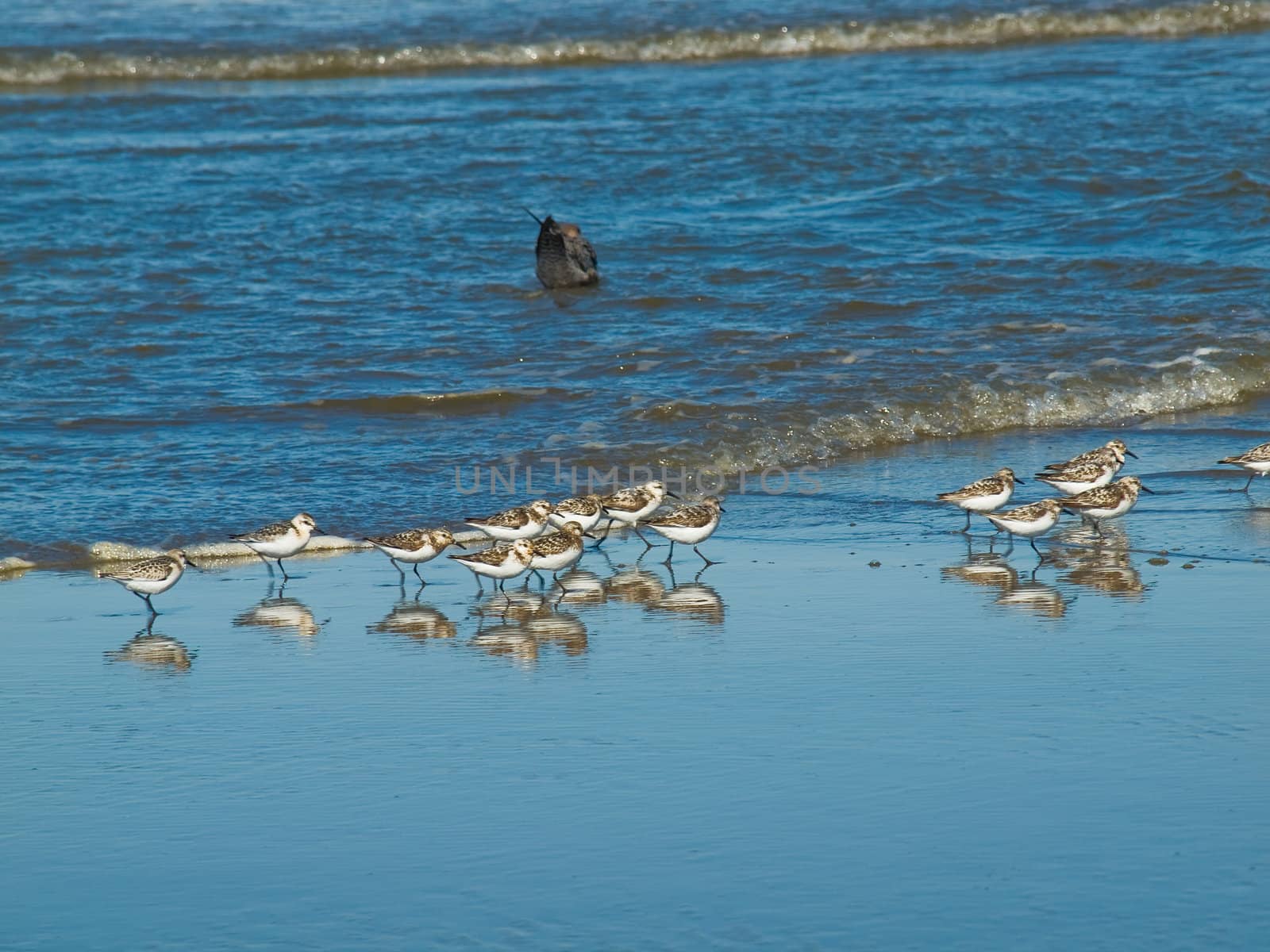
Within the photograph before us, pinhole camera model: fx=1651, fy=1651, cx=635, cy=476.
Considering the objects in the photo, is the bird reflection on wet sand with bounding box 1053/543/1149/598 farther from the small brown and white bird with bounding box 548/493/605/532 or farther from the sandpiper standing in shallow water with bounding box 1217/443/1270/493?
the small brown and white bird with bounding box 548/493/605/532

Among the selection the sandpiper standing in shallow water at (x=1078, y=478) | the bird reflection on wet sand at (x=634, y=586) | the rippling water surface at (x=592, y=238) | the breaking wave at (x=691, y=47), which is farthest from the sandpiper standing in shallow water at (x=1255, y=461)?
the breaking wave at (x=691, y=47)

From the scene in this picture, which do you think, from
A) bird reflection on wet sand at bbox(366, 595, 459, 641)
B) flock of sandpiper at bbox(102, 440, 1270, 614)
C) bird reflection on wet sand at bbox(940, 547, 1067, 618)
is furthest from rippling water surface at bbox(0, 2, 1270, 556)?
bird reflection on wet sand at bbox(940, 547, 1067, 618)

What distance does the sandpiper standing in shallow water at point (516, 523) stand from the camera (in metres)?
9.17

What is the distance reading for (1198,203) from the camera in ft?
55.4

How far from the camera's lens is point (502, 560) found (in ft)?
27.8

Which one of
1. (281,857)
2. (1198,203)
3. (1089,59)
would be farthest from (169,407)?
(1089,59)

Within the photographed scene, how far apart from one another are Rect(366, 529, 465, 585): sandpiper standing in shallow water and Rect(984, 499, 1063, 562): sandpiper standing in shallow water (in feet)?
9.88

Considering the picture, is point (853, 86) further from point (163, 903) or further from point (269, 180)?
point (163, 903)

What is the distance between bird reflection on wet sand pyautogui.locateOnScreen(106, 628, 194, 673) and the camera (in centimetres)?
719

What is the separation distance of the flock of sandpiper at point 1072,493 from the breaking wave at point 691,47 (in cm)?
1628

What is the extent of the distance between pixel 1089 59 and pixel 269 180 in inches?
475

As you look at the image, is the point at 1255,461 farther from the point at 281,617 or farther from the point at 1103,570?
the point at 281,617

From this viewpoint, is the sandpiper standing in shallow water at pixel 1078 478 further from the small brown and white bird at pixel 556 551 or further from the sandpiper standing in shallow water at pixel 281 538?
the sandpiper standing in shallow water at pixel 281 538

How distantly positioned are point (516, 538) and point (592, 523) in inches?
20.2
